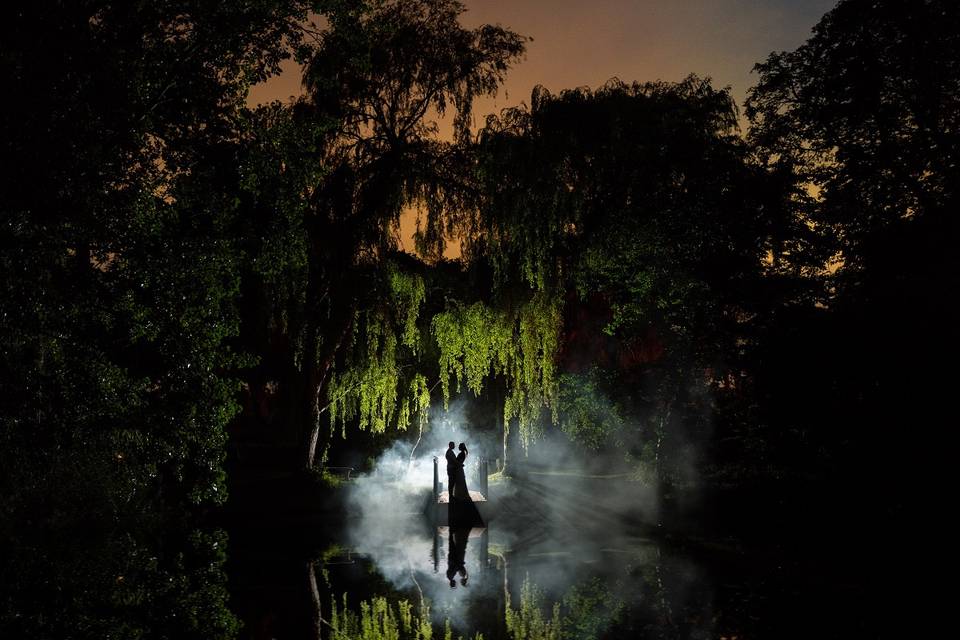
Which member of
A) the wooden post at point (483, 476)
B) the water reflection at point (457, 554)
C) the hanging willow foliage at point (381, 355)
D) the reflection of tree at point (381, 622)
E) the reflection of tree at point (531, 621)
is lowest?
the water reflection at point (457, 554)

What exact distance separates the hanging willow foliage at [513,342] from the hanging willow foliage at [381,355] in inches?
29.5

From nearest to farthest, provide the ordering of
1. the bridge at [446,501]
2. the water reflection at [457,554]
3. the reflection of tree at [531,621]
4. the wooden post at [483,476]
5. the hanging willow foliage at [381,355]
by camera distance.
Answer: the reflection of tree at [531,621], the water reflection at [457,554], the hanging willow foliage at [381,355], the bridge at [446,501], the wooden post at [483,476]

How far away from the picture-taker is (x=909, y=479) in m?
10.1

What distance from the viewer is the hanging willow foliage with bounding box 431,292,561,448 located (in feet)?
51.5

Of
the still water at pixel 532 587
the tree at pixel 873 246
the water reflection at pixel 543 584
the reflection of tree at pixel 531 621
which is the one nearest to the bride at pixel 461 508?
the still water at pixel 532 587

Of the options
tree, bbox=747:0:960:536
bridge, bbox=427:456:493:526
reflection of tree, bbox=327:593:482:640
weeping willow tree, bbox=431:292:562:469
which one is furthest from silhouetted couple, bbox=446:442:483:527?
reflection of tree, bbox=327:593:482:640

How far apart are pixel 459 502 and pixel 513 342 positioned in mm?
3720

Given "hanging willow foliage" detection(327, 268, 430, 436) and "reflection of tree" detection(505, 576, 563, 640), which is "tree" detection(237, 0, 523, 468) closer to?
"hanging willow foliage" detection(327, 268, 430, 436)

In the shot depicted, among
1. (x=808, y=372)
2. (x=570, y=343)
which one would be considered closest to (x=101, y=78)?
(x=808, y=372)

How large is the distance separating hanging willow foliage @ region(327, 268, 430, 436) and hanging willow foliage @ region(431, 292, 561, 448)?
750mm

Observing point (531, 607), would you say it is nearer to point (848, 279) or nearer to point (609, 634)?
point (609, 634)

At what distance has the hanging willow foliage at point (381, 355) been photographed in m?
16.5

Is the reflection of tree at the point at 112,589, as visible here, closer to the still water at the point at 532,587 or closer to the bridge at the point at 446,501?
the still water at the point at 532,587

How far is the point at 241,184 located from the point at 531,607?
601 cm
